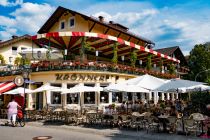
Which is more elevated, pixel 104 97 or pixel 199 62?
pixel 199 62

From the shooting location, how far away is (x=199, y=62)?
185 ft

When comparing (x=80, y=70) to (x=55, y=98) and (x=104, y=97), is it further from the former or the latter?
(x=104, y=97)

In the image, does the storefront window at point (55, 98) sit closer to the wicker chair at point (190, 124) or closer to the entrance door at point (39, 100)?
the entrance door at point (39, 100)

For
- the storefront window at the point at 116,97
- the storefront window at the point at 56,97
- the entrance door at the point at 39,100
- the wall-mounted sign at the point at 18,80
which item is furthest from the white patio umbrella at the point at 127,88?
the entrance door at the point at 39,100

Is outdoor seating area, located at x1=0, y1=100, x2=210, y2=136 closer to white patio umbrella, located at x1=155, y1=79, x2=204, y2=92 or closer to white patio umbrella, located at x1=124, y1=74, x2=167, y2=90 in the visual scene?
white patio umbrella, located at x1=155, y1=79, x2=204, y2=92

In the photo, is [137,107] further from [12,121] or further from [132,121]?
[12,121]

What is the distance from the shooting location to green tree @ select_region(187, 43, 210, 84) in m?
55.2

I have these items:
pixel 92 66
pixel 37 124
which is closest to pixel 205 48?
pixel 92 66

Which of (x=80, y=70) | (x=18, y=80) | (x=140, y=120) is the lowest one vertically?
(x=140, y=120)

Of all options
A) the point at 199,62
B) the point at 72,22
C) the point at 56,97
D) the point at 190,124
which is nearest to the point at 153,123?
the point at 190,124

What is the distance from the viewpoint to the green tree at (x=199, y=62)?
181ft

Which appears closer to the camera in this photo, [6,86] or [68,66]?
[68,66]

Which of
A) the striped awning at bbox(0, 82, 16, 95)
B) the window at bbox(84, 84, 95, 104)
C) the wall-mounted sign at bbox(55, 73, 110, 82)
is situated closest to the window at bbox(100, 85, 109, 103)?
the window at bbox(84, 84, 95, 104)

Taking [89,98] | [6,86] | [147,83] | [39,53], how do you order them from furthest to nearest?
[39,53] < [89,98] < [6,86] < [147,83]
